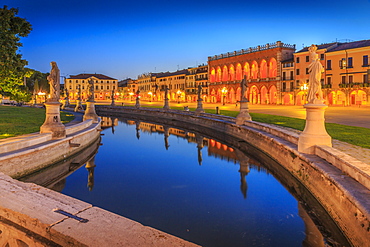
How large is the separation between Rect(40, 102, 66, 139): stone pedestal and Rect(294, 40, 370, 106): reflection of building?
42831 mm

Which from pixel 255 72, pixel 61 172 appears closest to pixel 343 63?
pixel 255 72

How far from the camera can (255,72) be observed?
64.9 metres

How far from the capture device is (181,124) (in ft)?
103

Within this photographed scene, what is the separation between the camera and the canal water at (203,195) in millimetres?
6500

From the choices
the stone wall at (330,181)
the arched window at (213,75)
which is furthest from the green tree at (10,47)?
the arched window at (213,75)

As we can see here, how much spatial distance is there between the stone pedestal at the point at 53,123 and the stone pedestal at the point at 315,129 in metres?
9.83

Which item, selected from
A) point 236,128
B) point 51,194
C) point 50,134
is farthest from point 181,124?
point 51,194

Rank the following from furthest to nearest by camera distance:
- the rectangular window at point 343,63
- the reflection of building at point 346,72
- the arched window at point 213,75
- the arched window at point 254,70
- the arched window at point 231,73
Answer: the arched window at point 213,75
the arched window at point 231,73
the arched window at point 254,70
the rectangular window at point 343,63
the reflection of building at point 346,72

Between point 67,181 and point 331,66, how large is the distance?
5159cm

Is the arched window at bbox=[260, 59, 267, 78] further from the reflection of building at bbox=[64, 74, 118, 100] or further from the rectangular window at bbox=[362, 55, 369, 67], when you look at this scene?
the reflection of building at bbox=[64, 74, 118, 100]

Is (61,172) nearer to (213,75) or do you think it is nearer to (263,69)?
(263,69)

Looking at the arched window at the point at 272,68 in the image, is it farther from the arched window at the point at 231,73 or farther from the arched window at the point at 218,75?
the arched window at the point at 218,75

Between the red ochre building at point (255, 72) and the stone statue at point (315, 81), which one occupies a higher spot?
the red ochre building at point (255, 72)

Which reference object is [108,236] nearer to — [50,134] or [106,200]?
[106,200]
